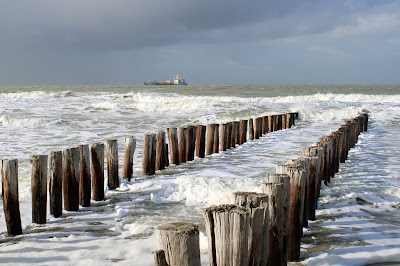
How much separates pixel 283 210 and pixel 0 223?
346 centimetres

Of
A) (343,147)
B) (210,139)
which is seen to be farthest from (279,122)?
(343,147)

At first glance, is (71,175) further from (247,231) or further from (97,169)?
(247,231)

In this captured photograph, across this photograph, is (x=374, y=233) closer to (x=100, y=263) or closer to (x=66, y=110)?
(x=100, y=263)

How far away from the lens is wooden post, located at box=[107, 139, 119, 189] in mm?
6145

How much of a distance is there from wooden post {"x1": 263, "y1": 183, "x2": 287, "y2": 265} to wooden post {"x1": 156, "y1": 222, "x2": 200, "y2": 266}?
100 cm

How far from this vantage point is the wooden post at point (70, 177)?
197 inches

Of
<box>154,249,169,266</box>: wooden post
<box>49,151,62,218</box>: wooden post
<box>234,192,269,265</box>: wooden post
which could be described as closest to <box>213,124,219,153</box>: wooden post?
<box>49,151,62,218</box>: wooden post

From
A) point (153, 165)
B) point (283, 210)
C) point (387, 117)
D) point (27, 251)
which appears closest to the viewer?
point (283, 210)

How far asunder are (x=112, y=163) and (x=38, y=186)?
5.83 ft

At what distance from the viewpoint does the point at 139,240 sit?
4055mm

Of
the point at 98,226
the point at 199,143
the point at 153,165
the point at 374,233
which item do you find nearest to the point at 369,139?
the point at 199,143

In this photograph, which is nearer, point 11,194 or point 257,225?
point 257,225

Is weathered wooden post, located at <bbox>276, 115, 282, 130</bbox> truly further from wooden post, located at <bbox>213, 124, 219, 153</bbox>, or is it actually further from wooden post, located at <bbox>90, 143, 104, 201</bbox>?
wooden post, located at <bbox>90, 143, 104, 201</bbox>

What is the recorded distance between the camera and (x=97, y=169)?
18.6 ft
